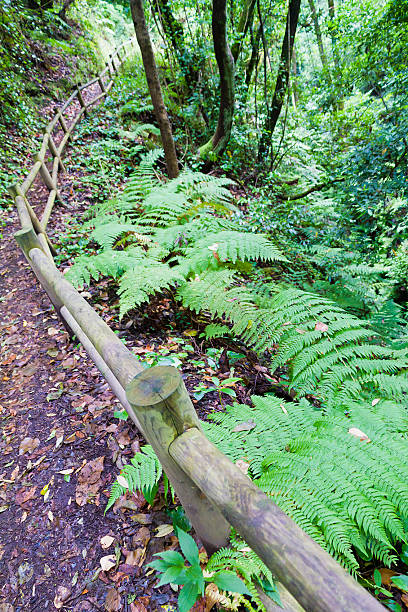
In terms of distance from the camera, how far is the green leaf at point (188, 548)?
1.18 metres

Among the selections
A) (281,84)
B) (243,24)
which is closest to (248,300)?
(281,84)

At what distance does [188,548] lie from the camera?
121 centimetres

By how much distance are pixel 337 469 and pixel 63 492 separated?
1592 mm

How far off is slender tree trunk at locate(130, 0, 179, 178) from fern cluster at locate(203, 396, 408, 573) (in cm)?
470

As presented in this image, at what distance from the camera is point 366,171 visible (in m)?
5.07

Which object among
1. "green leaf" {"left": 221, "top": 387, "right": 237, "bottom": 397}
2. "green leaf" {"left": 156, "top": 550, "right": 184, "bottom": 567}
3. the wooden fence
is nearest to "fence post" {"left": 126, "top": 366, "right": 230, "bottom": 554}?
the wooden fence

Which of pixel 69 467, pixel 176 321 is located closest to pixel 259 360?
pixel 176 321

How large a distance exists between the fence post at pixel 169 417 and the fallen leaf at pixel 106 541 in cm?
68

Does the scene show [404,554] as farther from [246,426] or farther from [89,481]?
[89,481]

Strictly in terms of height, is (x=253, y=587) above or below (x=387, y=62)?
below

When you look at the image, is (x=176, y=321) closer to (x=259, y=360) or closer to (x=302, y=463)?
(x=259, y=360)

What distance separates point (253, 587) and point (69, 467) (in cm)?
141

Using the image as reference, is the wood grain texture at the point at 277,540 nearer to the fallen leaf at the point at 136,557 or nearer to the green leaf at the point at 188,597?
the green leaf at the point at 188,597

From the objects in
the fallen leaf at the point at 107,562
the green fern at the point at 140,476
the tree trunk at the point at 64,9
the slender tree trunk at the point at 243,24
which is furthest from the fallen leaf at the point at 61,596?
the tree trunk at the point at 64,9
